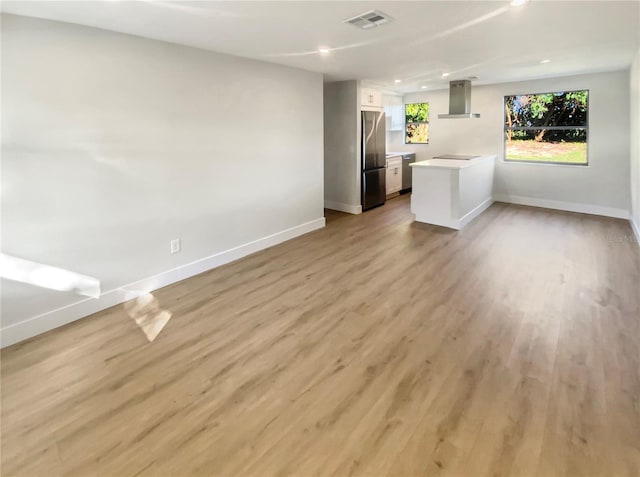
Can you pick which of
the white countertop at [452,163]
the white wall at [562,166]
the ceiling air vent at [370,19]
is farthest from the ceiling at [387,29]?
the white countertop at [452,163]

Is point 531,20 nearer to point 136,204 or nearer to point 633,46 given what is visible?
point 633,46

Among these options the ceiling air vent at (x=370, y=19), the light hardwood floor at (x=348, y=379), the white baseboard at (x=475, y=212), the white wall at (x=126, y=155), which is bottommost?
the light hardwood floor at (x=348, y=379)

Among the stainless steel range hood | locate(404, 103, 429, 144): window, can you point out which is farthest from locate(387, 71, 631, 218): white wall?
the stainless steel range hood

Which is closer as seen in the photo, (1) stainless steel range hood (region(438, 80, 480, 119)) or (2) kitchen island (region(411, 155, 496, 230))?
(2) kitchen island (region(411, 155, 496, 230))

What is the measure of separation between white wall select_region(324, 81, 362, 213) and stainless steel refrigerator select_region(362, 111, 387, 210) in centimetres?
16

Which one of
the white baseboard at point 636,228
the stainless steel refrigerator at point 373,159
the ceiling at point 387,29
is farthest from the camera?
the stainless steel refrigerator at point 373,159

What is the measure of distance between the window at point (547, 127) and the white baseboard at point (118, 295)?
5062 millimetres

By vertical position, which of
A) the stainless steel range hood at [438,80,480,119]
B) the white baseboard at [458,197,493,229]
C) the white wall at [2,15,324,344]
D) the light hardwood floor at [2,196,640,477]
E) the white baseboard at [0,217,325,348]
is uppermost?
the stainless steel range hood at [438,80,480,119]

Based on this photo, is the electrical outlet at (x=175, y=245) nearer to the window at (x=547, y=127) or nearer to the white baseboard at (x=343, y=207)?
the white baseboard at (x=343, y=207)

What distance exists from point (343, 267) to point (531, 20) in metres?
2.80

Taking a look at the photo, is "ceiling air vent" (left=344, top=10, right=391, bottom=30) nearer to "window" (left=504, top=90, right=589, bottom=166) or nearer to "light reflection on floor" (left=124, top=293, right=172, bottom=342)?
"light reflection on floor" (left=124, top=293, right=172, bottom=342)

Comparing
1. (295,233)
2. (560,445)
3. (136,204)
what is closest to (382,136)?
(295,233)

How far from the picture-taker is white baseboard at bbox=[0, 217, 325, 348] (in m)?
2.77

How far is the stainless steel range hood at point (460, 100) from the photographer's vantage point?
6.24m
